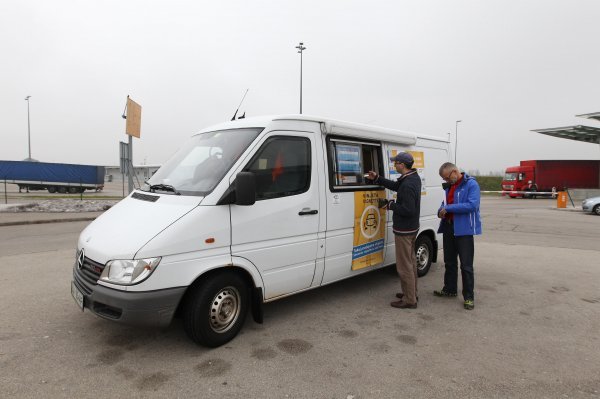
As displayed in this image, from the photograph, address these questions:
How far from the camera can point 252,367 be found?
3350 mm

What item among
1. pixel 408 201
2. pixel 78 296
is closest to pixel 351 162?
pixel 408 201

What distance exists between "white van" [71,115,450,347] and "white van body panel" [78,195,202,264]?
13mm

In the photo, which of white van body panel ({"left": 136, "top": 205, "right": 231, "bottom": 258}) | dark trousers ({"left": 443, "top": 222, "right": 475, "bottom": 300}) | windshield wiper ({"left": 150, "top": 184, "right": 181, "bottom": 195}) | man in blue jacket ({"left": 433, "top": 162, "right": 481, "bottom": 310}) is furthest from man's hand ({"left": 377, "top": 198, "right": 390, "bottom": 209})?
windshield wiper ({"left": 150, "top": 184, "right": 181, "bottom": 195})

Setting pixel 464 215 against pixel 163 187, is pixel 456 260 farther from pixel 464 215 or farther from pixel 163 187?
pixel 163 187

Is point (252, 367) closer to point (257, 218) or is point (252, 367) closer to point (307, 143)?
point (257, 218)

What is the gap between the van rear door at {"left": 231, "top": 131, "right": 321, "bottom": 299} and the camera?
3.82 meters

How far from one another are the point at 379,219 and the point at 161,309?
3097 mm

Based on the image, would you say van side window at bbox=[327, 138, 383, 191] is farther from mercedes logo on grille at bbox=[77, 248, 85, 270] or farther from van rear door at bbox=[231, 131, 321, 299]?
mercedes logo on grille at bbox=[77, 248, 85, 270]

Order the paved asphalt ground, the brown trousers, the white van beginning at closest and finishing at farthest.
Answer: the paved asphalt ground
the white van
the brown trousers

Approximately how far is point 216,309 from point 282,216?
1.13 m

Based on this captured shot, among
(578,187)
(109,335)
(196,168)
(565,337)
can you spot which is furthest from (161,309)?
(578,187)

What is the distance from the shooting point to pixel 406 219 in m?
4.74

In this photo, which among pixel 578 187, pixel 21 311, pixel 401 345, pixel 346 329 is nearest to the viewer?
pixel 401 345

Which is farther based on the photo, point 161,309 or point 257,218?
point 257,218
